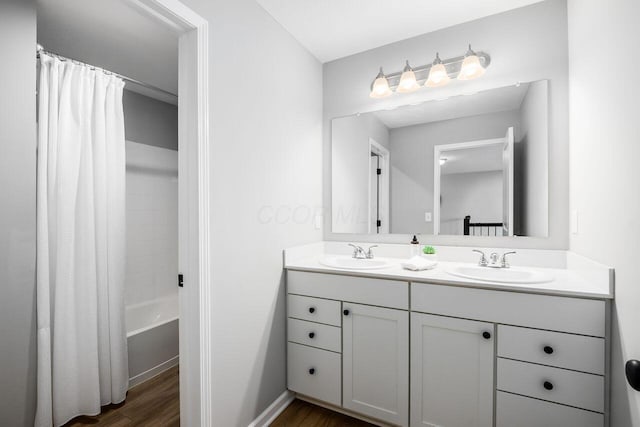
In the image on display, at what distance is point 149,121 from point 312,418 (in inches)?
106

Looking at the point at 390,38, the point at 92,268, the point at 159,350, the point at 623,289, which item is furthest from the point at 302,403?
the point at 390,38

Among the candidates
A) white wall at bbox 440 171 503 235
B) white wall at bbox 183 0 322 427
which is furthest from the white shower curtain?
white wall at bbox 440 171 503 235

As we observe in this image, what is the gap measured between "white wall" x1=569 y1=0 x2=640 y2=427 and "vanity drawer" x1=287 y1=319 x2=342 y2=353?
3.88ft

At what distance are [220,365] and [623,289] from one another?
166 cm

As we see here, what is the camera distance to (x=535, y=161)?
1.67 meters

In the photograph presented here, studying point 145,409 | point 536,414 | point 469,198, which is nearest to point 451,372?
point 536,414

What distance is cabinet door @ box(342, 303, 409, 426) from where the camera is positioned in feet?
4.96

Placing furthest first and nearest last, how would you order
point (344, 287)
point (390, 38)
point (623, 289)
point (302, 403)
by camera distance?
point (390, 38) < point (302, 403) < point (344, 287) < point (623, 289)

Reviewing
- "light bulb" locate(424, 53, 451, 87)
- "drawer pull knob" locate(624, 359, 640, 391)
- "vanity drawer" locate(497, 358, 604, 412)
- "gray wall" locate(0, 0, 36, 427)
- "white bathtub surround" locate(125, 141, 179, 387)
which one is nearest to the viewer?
"drawer pull knob" locate(624, 359, 640, 391)

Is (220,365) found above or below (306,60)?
below

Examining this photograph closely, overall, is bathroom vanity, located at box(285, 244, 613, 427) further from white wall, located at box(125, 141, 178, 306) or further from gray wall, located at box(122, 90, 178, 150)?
gray wall, located at box(122, 90, 178, 150)

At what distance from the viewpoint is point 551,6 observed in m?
1.64

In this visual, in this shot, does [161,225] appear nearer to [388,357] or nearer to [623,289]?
[388,357]

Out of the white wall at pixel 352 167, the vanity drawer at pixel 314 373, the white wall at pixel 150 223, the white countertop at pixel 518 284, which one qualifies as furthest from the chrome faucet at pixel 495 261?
the white wall at pixel 150 223
